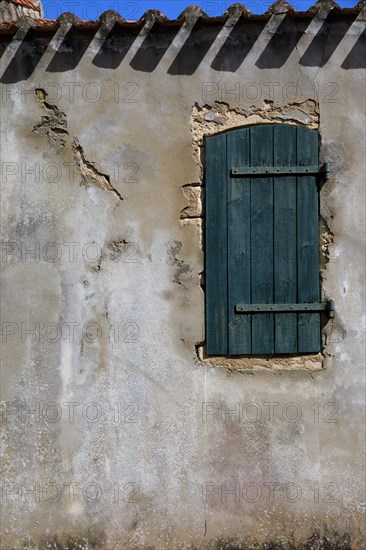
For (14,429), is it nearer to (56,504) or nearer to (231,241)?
(56,504)

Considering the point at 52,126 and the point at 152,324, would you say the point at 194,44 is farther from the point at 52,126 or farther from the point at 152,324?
the point at 152,324

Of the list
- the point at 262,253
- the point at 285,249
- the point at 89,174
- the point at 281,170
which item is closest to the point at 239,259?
the point at 262,253

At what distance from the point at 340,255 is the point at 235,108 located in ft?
4.55

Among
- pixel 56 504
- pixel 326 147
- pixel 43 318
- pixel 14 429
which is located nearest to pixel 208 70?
pixel 326 147

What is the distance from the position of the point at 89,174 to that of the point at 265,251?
148 cm

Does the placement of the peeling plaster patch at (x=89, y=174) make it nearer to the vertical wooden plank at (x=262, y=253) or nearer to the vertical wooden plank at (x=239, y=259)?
the vertical wooden plank at (x=239, y=259)

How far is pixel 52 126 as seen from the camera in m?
5.09

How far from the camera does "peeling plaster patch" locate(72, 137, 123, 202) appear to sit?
5.04 meters

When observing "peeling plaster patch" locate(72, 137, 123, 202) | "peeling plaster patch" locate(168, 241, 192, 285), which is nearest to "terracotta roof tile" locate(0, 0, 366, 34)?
"peeling plaster patch" locate(72, 137, 123, 202)

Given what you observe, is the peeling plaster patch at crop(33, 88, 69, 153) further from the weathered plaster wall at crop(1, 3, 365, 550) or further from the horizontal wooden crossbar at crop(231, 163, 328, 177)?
the horizontal wooden crossbar at crop(231, 163, 328, 177)

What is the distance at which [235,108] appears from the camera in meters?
5.02

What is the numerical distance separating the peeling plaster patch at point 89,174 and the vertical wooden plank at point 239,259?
2.89 feet

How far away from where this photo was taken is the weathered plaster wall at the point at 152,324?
491 centimetres

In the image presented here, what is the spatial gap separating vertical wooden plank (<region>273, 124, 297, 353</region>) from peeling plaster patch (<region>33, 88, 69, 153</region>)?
1662 millimetres
